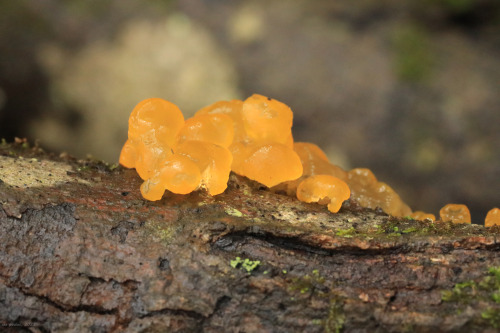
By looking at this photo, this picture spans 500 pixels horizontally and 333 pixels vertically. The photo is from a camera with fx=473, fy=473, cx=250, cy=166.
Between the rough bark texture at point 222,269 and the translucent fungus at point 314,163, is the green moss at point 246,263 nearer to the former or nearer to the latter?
the rough bark texture at point 222,269

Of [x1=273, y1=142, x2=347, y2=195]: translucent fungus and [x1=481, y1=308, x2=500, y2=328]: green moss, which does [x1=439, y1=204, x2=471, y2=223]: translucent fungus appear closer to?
[x1=273, y1=142, x2=347, y2=195]: translucent fungus

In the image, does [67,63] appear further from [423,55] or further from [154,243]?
[154,243]

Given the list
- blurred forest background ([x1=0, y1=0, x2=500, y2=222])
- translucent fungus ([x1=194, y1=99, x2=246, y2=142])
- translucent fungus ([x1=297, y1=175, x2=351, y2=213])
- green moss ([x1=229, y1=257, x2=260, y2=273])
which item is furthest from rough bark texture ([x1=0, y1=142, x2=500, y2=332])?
blurred forest background ([x1=0, y1=0, x2=500, y2=222])

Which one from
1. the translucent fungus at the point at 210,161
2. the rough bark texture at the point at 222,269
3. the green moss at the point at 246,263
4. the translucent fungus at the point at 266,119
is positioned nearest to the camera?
the rough bark texture at the point at 222,269

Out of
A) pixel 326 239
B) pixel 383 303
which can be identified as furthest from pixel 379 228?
pixel 383 303

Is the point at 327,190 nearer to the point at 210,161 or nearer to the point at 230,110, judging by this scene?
the point at 210,161

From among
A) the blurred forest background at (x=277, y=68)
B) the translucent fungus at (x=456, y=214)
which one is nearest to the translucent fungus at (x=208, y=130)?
the translucent fungus at (x=456, y=214)
